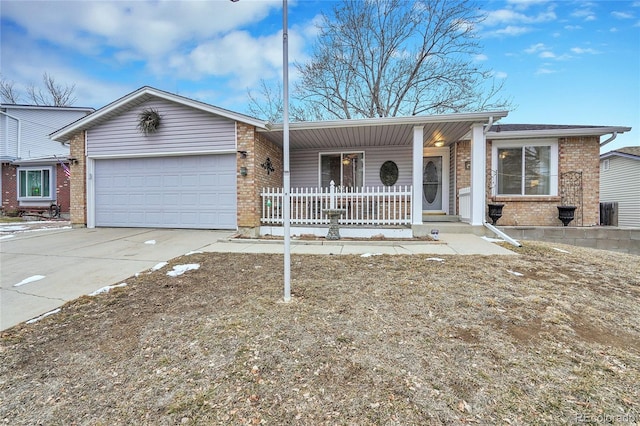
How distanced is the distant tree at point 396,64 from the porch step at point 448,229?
30.0 feet

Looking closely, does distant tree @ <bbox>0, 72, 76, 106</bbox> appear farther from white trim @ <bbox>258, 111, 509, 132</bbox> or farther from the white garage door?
white trim @ <bbox>258, 111, 509, 132</bbox>

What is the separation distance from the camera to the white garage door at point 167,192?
7816mm

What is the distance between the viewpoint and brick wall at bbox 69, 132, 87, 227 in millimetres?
8531

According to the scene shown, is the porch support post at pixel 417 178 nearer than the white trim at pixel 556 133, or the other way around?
the porch support post at pixel 417 178

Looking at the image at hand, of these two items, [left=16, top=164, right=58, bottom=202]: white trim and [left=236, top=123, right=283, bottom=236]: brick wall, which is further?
[left=16, top=164, right=58, bottom=202]: white trim

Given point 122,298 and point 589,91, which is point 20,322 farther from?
point 589,91

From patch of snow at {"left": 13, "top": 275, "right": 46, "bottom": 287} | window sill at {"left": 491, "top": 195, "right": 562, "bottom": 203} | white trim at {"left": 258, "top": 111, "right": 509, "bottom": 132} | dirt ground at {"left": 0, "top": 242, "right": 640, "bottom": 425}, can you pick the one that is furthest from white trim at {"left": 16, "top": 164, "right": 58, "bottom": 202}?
window sill at {"left": 491, "top": 195, "right": 562, "bottom": 203}

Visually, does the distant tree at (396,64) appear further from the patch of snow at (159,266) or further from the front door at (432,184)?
the patch of snow at (159,266)

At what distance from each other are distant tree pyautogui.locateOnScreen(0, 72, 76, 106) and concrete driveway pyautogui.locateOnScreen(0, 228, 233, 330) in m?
23.2

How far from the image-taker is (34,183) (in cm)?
1428

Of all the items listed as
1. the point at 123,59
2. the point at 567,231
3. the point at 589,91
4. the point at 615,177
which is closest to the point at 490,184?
the point at 567,231

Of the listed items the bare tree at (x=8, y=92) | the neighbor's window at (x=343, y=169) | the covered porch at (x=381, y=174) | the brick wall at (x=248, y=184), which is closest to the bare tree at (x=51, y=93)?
the bare tree at (x=8, y=92)

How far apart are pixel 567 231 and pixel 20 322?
424 inches

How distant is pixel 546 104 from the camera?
1149 cm
